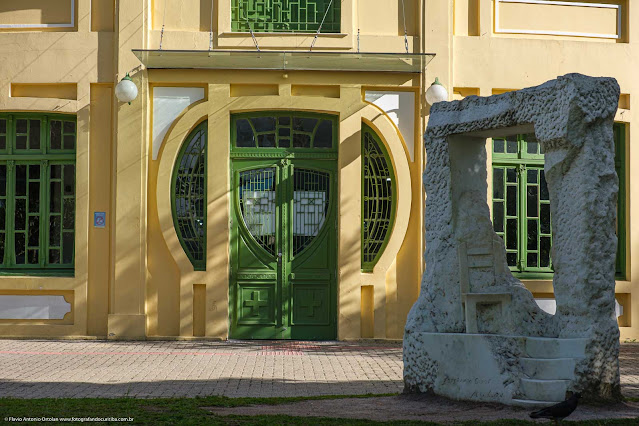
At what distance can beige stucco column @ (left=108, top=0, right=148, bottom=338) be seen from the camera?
1391 cm

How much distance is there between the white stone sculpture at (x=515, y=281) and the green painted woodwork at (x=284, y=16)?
6010mm

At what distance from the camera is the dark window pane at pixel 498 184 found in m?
14.8

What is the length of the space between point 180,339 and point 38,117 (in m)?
4.18

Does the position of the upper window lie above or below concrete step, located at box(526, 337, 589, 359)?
above

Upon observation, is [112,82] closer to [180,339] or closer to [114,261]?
[114,261]

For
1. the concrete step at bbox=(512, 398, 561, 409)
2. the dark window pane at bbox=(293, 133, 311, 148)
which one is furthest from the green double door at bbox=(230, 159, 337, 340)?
the concrete step at bbox=(512, 398, 561, 409)

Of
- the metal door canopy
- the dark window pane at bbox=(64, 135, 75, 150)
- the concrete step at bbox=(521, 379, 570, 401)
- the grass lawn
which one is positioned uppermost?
the metal door canopy

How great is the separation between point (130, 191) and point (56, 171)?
1.36m

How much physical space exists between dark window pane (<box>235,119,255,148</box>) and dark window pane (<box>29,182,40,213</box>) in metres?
3.25

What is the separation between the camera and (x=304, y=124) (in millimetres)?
14453

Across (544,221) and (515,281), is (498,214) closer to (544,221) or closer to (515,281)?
(544,221)

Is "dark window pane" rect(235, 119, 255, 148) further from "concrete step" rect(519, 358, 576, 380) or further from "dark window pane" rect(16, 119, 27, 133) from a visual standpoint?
"concrete step" rect(519, 358, 576, 380)

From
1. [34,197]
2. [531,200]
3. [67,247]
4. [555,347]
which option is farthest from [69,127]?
[555,347]

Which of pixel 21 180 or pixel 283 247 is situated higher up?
pixel 21 180
